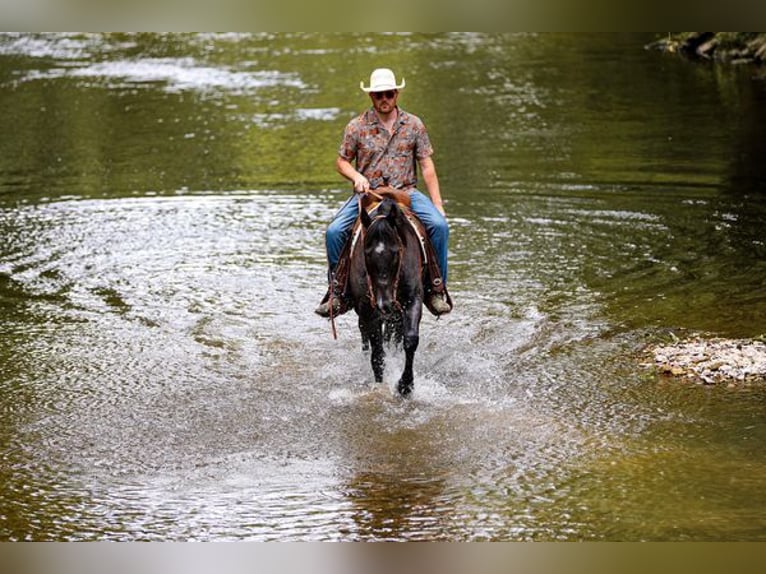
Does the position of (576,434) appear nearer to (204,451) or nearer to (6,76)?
(204,451)

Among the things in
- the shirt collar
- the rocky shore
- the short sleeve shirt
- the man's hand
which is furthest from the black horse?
the rocky shore

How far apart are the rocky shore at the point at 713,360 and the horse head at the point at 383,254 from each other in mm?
2792

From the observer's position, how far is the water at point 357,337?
314 inches

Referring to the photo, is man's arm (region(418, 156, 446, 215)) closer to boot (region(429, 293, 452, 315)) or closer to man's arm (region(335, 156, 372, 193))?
man's arm (region(335, 156, 372, 193))

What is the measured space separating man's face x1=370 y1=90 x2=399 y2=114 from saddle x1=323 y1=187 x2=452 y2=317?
0.69m

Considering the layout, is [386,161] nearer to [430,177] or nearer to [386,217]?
[430,177]

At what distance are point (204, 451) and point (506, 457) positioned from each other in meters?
2.25

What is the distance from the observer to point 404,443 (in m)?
9.09

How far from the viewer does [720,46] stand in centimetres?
3462

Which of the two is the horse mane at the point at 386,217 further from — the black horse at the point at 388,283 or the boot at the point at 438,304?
the boot at the point at 438,304

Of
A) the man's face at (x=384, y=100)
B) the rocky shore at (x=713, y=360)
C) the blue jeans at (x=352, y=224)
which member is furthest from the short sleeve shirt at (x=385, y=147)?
the rocky shore at (x=713, y=360)

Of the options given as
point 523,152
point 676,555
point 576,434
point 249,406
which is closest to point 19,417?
point 249,406

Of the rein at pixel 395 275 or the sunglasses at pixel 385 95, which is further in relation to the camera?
the sunglasses at pixel 385 95

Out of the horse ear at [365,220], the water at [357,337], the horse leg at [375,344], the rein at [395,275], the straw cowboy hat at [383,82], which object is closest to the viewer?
the water at [357,337]
